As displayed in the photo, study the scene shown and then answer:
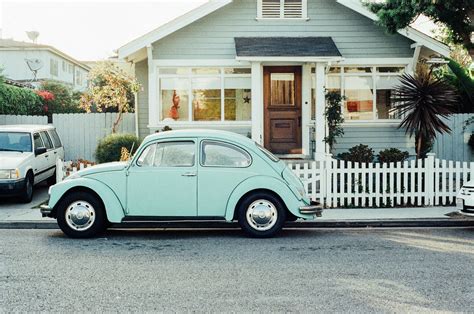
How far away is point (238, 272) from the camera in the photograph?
8.05 metres

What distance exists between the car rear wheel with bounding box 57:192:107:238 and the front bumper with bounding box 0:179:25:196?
417 cm

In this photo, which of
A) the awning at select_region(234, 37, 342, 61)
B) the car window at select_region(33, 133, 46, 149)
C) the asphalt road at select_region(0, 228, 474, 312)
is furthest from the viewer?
the awning at select_region(234, 37, 342, 61)

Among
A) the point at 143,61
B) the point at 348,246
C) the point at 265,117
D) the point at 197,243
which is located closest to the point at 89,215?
the point at 197,243

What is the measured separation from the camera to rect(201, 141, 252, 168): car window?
10656 millimetres

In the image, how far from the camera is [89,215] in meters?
10.5

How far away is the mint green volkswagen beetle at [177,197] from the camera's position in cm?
1048

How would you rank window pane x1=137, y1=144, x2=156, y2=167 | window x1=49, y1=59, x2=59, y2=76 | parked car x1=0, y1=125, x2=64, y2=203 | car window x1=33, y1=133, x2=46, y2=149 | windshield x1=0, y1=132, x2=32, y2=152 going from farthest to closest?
window x1=49, y1=59, x2=59, y2=76 → car window x1=33, y1=133, x2=46, y2=149 → windshield x1=0, y1=132, x2=32, y2=152 → parked car x1=0, y1=125, x2=64, y2=203 → window pane x1=137, y1=144, x2=156, y2=167

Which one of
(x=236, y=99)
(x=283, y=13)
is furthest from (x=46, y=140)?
(x=283, y=13)

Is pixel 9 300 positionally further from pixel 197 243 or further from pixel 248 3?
pixel 248 3

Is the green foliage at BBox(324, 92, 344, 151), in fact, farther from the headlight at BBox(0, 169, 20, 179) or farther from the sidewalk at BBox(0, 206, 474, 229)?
the headlight at BBox(0, 169, 20, 179)

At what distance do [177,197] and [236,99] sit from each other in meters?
8.71

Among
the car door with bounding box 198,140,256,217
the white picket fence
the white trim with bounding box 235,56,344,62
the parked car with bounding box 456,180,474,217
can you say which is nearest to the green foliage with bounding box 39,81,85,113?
the white trim with bounding box 235,56,344,62

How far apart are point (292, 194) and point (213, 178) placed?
1.30 metres

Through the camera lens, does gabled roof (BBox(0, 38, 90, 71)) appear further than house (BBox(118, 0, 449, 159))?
Yes
